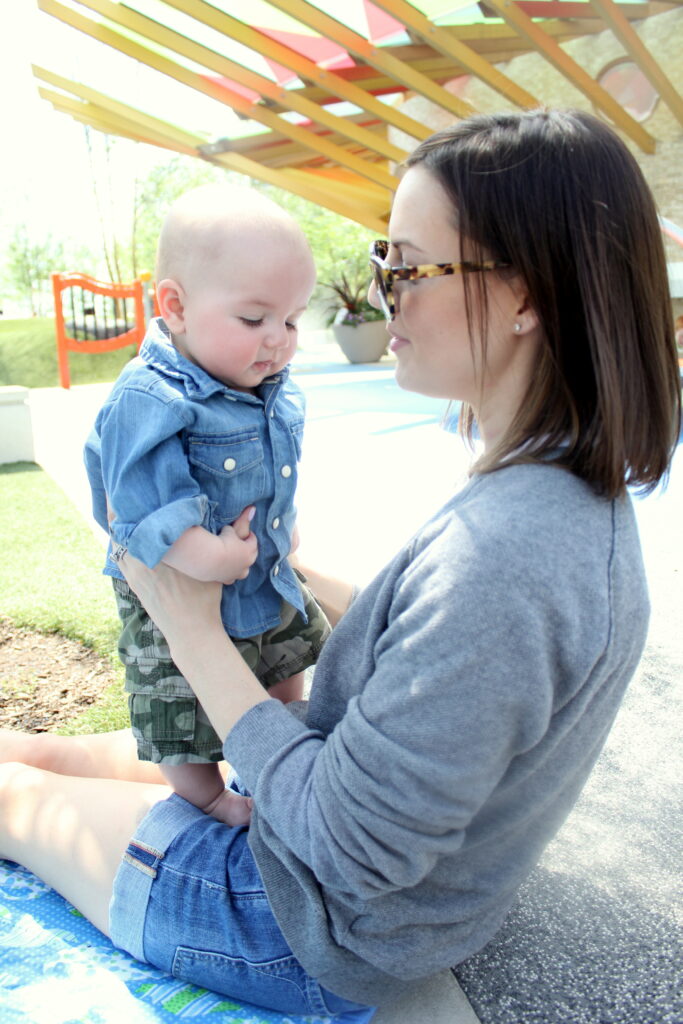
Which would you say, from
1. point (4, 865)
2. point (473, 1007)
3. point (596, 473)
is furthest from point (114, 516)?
point (473, 1007)

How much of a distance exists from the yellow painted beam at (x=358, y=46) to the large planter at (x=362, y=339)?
461 cm

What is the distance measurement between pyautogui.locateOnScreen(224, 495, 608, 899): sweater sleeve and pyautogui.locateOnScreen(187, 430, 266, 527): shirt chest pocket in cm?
66

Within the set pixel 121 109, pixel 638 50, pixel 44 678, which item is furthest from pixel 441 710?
pixel 121 109

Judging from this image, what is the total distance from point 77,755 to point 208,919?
33.7 inches

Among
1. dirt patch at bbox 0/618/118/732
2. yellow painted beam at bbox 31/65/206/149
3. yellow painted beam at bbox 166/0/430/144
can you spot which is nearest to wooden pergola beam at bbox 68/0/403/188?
yellow painted beam at bbox 166/0/430/144

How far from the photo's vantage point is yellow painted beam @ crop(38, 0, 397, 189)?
1144 centimetres

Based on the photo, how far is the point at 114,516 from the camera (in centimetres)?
175

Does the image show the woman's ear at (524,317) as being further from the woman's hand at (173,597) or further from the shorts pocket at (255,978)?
the shorts pocket at (255,978)

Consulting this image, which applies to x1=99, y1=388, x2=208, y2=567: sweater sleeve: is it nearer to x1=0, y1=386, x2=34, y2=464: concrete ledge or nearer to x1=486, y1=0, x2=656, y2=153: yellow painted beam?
x1=0, y1=386, x2=34, y2=464: concrete ledge

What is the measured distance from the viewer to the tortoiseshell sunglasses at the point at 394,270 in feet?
4.16

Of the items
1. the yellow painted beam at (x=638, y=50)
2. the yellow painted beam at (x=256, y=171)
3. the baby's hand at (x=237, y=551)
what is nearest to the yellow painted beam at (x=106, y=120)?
the yellow painted beam at (x=256, y=171)

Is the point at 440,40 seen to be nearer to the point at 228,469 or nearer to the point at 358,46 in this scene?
the point at 358,46

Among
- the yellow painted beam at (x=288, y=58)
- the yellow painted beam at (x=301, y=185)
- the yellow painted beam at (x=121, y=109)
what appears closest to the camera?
the yellow painted beam at (x=288, y=58)

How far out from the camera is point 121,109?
13.5 metres
